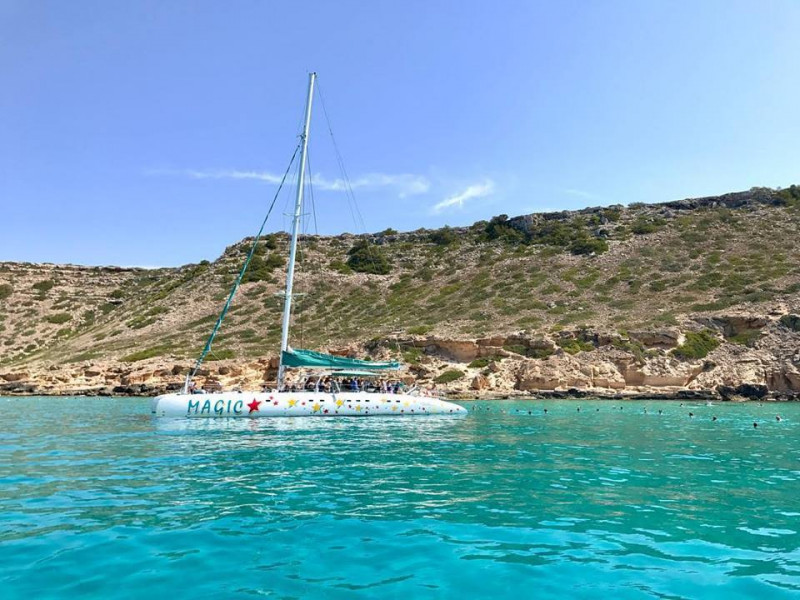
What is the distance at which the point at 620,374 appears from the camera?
154 ft

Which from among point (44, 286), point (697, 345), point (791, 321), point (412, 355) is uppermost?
point (44, 286)

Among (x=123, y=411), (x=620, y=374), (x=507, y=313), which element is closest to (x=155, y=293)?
(x=507, y=313)

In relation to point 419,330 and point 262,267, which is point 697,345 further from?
point 262,267

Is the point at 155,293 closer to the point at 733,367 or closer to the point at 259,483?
the point at 733,367

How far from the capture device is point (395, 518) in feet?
29.9

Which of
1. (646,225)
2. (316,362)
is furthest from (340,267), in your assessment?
(316,362)

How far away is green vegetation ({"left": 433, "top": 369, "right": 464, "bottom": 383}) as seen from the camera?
47750 millimetres

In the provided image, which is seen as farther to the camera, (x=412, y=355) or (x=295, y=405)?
(x=412, y=355)

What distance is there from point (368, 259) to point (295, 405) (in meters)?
63.5

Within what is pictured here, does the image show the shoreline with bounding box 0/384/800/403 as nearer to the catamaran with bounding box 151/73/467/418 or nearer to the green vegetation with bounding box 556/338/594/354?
the green vegetation with bounding box 556/338/594/354

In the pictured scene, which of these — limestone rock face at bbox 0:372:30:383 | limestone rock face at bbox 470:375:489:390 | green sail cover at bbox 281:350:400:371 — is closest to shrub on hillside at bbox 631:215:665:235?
limestone rock face at bbox 470:375:489:390

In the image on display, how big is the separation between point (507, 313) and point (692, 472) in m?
47.5

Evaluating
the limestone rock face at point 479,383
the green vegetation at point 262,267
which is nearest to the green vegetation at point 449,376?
the limestone rock face at point 479,383

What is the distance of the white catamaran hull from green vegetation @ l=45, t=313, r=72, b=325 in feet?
240
